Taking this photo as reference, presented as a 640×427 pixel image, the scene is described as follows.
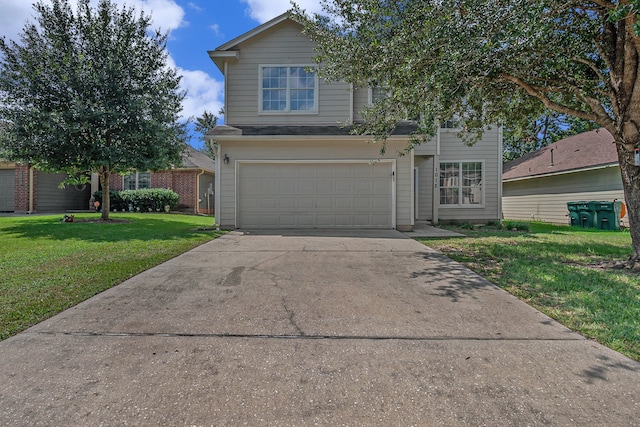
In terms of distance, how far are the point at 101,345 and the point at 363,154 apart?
9.11m

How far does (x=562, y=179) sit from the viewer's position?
1586cm

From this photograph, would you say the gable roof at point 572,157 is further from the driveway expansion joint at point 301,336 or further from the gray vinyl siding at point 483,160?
the driveway expansion joint at point 301,336

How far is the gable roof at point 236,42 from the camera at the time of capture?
11289 mm

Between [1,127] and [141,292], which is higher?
[1,127]

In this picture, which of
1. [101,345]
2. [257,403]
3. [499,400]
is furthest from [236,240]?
[499,400]

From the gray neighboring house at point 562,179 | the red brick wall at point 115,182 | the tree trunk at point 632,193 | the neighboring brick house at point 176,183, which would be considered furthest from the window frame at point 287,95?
the red brick wall at point 115,182

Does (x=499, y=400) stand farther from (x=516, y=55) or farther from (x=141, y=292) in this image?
(x=516, y=55)

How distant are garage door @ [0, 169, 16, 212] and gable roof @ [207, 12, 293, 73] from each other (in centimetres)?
1488

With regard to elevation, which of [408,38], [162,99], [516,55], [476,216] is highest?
[162,99]

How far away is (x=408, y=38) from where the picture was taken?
6.10 m

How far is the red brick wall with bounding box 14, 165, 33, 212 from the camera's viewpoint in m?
17.6

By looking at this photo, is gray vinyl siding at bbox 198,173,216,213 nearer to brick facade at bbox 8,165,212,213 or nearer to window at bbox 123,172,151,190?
brick facade at bbox 8,165,212,213

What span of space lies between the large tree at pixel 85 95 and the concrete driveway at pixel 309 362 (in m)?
9.44

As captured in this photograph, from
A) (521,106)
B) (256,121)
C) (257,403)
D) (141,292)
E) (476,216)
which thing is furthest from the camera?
(476,216)
